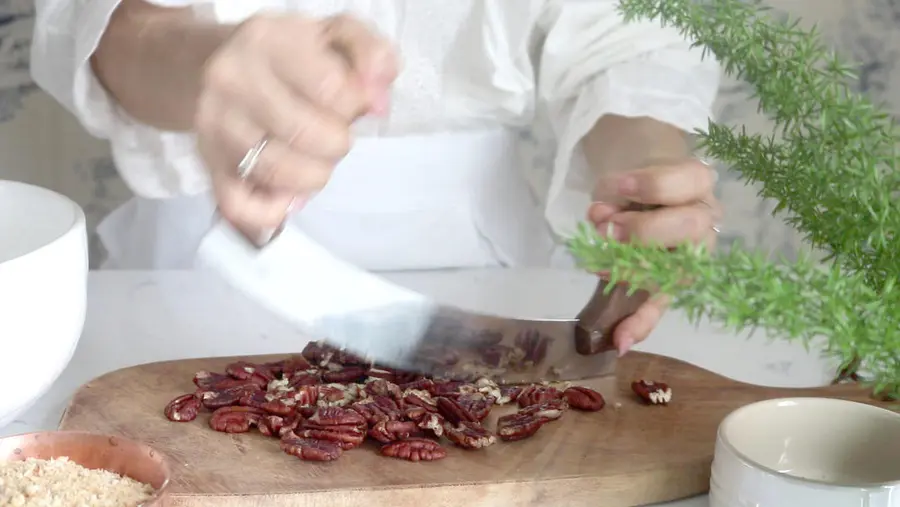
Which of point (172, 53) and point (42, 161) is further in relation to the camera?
point (42, 161)

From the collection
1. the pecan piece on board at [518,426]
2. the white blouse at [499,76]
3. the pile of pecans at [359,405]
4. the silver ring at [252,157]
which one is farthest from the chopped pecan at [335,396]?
the white blouse at [499,76]

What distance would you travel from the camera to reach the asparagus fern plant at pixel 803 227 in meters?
0.34

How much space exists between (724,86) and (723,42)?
2.40 feet

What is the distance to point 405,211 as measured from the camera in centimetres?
105

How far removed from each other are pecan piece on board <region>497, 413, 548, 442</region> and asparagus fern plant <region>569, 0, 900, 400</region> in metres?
0.21

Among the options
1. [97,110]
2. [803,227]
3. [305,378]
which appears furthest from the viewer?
[97,110]

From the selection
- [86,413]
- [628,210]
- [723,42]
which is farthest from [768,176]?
[86,413]

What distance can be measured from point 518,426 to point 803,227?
233mm

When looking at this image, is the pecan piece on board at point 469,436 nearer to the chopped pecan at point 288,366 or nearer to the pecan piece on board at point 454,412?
the pecan piece on board at point 454,412

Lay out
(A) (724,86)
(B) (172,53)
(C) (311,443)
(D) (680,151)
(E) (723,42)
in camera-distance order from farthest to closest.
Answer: (A) (724,86), (D) (680,151), (B) (172,53), (C) (311,443), (E) (723,42)

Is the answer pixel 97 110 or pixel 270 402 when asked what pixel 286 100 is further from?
pixel 97 110

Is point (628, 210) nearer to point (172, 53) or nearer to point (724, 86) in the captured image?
point (172, 53)

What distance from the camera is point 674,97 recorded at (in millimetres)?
926

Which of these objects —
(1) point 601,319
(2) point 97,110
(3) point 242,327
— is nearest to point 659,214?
(1) point 601,319
